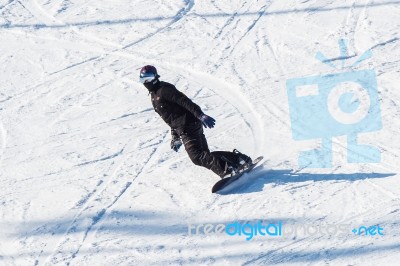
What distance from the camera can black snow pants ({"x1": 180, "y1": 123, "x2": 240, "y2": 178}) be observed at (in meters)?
8.91

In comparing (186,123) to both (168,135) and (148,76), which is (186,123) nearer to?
(148,76)

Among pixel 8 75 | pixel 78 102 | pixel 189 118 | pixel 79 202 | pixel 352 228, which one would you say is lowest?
pixel 352 228

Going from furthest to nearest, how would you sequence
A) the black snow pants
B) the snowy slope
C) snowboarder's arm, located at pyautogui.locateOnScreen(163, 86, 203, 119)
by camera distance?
the black snow pants → snowboarder's arm, located at pyautogui.locateOnScreen(163, 86, 203, 119) → the snowy slope

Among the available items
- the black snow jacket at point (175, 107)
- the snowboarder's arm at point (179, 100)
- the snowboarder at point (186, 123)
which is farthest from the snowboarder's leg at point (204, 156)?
the snowboarder's arm at point (179, 100)

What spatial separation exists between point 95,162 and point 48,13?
6753mm

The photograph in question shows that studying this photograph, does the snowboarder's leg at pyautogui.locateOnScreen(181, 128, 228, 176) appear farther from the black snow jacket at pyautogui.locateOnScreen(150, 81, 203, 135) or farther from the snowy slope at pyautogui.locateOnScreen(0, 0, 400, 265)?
the snowy slope at pyautogui.locateOnScreen(0, 0, 400, 265)

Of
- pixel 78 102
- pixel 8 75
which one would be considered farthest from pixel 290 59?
pixel 8 75

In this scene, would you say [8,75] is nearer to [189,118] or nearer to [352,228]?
[189,118]

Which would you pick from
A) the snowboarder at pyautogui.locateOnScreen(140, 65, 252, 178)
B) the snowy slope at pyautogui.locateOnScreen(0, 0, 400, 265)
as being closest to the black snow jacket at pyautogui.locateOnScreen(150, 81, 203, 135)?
the snowboarder at pyautogui.locateOnScreen(140, 65, 252, 178)

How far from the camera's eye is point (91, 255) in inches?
312

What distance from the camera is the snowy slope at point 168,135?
7980mm

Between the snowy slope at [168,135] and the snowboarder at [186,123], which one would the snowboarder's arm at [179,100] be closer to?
the snowboarder at [186,123]

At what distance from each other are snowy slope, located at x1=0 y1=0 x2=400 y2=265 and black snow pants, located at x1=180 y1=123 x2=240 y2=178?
0.31m

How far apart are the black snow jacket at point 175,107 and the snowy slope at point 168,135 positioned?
829mm
